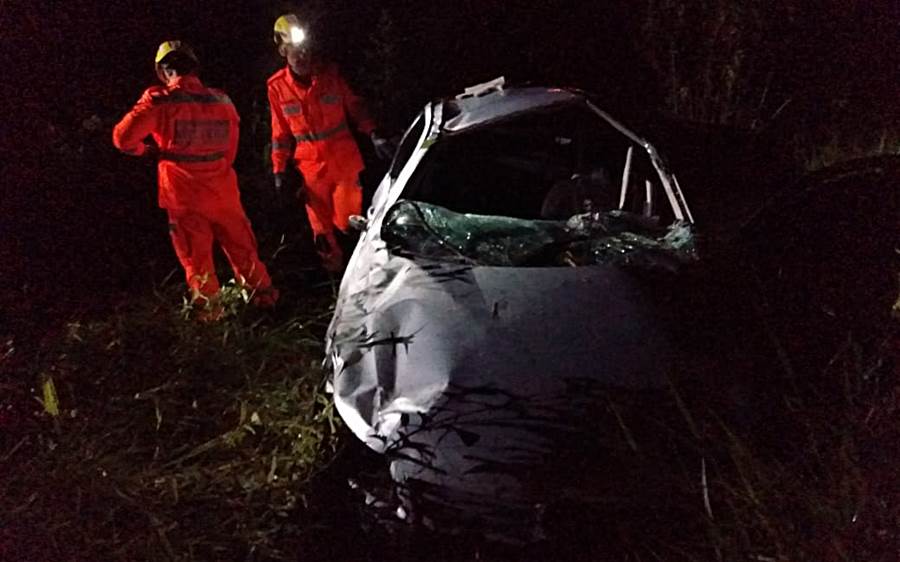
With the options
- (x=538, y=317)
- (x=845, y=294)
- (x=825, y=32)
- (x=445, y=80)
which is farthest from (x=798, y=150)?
(x=538, y=317)

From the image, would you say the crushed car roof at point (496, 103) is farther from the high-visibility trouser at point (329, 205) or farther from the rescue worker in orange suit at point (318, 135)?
the high-visibility trouser at point (329, 205)

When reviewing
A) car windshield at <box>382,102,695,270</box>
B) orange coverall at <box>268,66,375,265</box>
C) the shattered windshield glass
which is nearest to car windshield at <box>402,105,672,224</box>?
car windshield at <box>382,102,695,270</box>

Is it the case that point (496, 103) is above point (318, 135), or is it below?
above

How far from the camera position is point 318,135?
215 inches

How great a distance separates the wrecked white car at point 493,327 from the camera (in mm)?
2725

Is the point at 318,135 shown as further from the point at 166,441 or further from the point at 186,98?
the point at 166,441

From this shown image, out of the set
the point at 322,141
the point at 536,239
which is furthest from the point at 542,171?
the point at 322,141

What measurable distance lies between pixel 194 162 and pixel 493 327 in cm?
232

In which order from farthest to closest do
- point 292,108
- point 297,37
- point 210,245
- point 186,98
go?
1. point 292,108
2. point 297,37
3. point 210,245
4. point 186,98

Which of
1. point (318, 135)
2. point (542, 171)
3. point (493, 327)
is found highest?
→ point (318, 135)

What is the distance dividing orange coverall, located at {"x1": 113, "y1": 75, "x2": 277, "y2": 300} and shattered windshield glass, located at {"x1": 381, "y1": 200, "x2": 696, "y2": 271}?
54.8 inches

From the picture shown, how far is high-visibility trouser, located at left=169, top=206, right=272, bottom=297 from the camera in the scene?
15.3ft

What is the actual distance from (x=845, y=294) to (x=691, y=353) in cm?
135

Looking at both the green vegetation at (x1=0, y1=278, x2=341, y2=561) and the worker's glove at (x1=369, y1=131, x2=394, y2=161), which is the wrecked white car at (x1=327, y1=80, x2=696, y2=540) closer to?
the green vegetation at (x1=0, y1=278, x2=341, y2=561)
